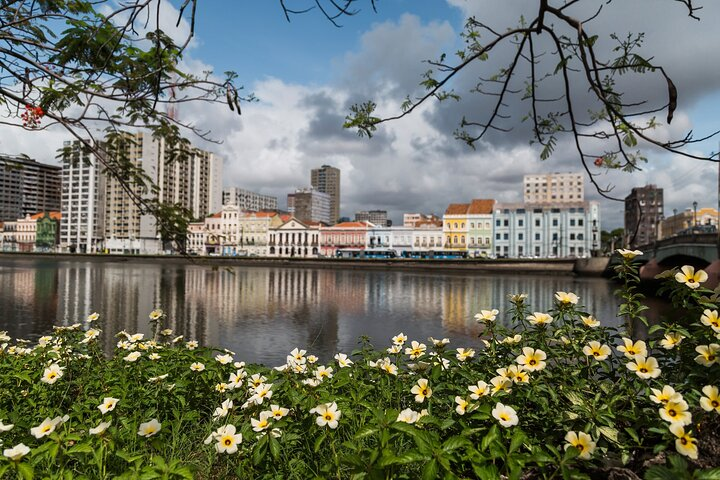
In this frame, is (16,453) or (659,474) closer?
(659,474)

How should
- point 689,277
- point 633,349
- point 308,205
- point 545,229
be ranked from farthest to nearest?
point 308,205 < point 545,229 < point 689,277 < point 633,349

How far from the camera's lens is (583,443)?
1.84 meters

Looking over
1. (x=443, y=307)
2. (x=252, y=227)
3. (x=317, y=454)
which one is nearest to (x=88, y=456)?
(x=317, y=454)

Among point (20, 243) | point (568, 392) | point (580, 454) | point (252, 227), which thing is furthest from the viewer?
point (20, 243)

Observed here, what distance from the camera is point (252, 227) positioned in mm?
99625

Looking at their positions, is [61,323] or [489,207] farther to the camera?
[489,207]

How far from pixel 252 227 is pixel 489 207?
5100 centimetres

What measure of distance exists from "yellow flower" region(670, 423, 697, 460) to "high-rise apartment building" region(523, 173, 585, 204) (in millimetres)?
115096

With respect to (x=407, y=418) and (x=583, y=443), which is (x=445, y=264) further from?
(x=583, y=443)

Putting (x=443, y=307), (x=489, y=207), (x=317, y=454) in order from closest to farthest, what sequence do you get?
(x=317, y=454) < (x=443, y=307) < (x=489, y=207)

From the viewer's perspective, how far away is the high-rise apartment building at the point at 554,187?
359 feet

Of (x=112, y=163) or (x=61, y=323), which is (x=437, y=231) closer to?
(x=61, y=323)

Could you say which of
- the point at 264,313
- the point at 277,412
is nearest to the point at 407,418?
the point at 277,412

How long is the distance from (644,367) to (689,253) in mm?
31666
